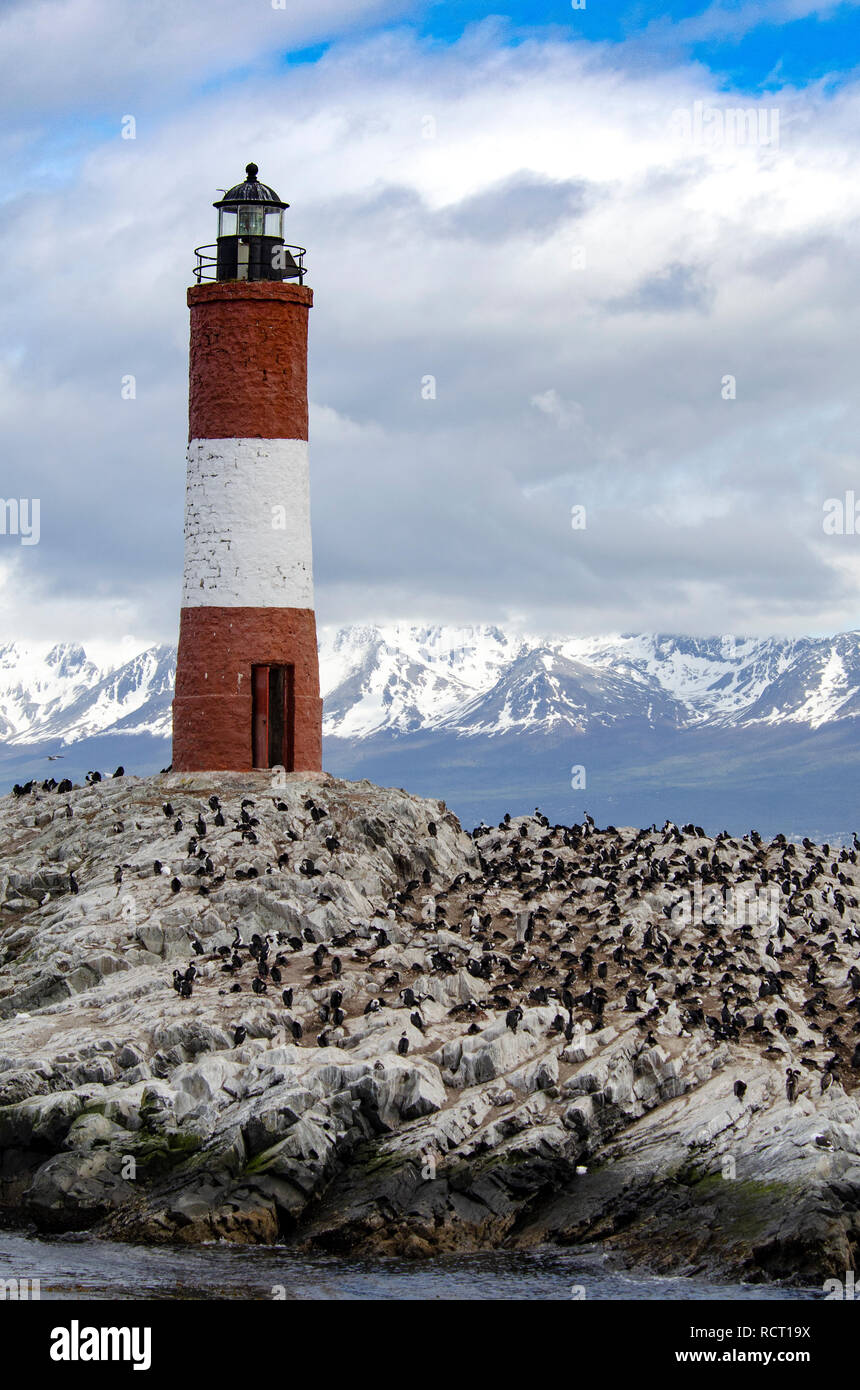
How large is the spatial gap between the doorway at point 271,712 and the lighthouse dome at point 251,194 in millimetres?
13661

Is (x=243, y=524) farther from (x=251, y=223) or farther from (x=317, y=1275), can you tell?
(x=317, y=1275)

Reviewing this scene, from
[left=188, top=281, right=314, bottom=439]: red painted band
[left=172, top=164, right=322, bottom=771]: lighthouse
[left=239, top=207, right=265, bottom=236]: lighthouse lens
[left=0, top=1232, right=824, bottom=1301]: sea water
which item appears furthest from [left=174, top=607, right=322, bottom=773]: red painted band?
[left=0, top=1232, right=824, bottom=1301]: sea water

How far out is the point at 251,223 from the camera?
59.3 m

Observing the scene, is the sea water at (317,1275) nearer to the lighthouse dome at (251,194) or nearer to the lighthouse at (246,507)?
the lighthouse at (246,507)

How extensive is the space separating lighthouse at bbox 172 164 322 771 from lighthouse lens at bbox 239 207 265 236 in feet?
0.10

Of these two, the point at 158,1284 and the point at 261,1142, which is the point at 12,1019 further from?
the point at 158,1284

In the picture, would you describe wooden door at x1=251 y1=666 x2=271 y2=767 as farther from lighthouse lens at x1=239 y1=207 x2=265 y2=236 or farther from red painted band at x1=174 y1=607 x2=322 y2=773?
lighthouse lens at x1=239 y1=207 x2=265 y2=236

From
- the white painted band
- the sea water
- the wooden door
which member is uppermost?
the white painted band

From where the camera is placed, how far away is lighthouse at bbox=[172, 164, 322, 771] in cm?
5800

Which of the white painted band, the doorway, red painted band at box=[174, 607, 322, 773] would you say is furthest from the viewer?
the doorway

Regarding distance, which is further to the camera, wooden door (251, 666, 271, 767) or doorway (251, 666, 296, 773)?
doorway (251, 666, 296, 773)

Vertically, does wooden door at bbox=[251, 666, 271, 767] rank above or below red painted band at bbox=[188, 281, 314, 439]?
below

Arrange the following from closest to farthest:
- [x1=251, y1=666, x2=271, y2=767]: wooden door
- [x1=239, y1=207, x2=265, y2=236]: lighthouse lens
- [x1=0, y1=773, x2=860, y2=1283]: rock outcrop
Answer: [x1=0, y1=773, x2=860, y2=1283]: rock outcrop → [x1=251, y1=666, x2=271, y2=767]: wooden door → [x1=239, y1=207, x2=265, y2=236]: lighthouse lens
